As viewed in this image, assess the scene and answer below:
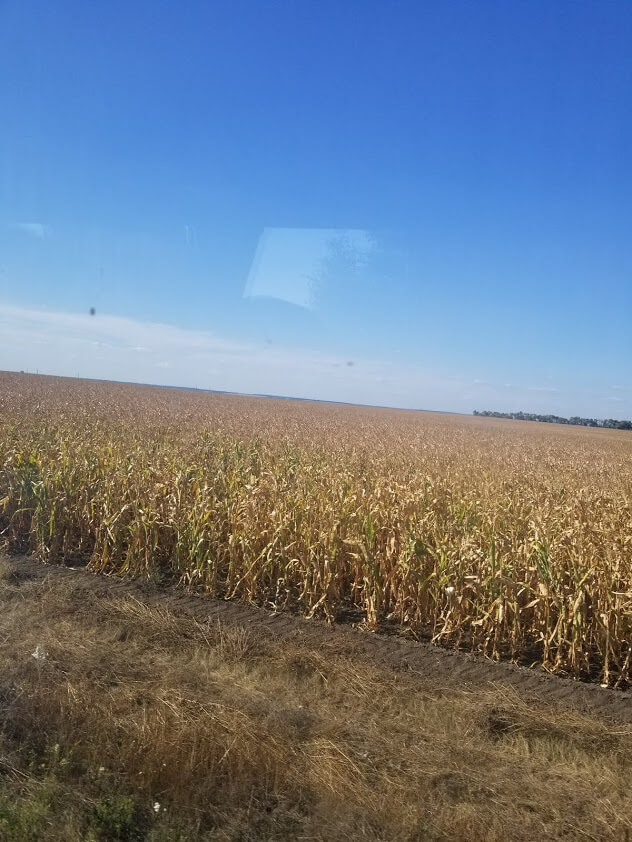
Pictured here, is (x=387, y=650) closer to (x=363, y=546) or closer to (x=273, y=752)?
(x=363, y=546)

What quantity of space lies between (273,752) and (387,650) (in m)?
1.76

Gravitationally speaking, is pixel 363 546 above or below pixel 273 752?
above

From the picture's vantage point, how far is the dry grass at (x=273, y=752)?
2.82 meters

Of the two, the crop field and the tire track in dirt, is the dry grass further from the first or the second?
the crop field

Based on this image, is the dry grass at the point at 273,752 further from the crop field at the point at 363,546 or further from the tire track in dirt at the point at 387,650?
the crop field at the point at 363,546

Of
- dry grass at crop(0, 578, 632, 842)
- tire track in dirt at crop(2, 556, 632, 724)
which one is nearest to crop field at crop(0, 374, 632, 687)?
tire track in dirt at crop(2, 556, 632, 724)

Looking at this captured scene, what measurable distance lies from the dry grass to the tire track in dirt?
19cm

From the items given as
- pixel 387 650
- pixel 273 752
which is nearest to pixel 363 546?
pixel 387 650

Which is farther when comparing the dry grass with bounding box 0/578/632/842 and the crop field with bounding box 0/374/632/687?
the crop field with bounding box 0/374/632/687

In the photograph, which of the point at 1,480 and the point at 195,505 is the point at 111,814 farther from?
the point at 1,480

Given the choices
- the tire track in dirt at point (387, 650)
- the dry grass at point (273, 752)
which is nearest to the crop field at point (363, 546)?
the tire track in dirt at point (387, 650)

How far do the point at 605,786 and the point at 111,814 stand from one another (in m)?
2.51

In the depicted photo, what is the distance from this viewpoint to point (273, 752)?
326 centimetres

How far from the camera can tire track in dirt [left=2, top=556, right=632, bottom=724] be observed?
4.22 meters
